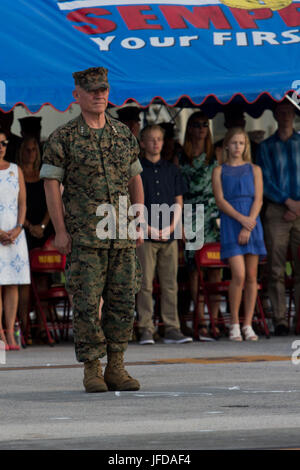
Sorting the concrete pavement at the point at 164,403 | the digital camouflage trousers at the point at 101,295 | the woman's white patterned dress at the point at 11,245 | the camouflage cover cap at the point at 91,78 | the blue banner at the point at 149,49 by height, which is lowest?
the concrete pavement at the point at 164,403

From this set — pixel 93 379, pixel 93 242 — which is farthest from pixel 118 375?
pixel 93 242

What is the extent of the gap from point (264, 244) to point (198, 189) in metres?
1.05

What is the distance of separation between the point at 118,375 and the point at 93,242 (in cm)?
102

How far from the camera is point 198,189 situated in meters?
14.1

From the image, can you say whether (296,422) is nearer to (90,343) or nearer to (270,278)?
(90,343)

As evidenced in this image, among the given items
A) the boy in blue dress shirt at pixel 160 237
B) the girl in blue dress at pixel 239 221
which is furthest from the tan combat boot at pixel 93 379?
the girl in blue dress at pixel 239 221

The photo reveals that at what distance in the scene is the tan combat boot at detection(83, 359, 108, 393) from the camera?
27.6 feet

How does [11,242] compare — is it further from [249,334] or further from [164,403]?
[164,403]

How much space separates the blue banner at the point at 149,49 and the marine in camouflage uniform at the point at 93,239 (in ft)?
10.1

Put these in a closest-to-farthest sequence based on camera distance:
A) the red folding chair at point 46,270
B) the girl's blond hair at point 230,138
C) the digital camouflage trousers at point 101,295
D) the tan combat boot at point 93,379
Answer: the digital camouflage trousers at point 101,295
the tan combat boot at point 93,379
the girl's blond hair at point 230,138
the red folding chair at point 46,270

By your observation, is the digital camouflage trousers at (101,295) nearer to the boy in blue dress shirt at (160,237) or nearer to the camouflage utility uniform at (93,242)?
the camouflage utility uniform at (93,242)

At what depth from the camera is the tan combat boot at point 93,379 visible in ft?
27.6

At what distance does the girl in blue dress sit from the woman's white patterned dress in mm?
2284
